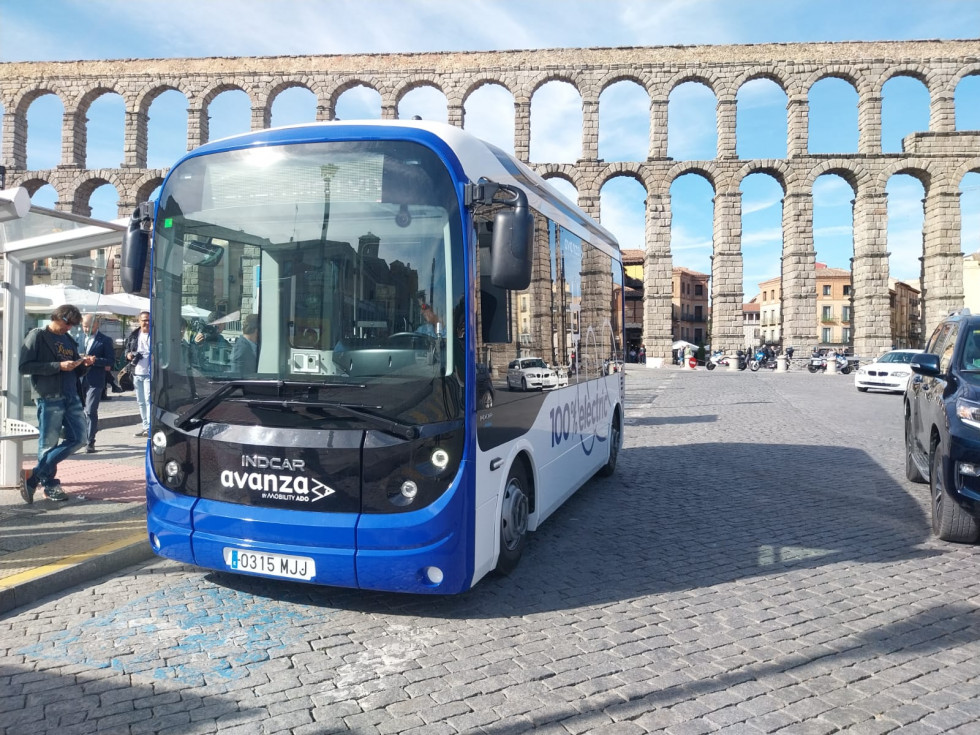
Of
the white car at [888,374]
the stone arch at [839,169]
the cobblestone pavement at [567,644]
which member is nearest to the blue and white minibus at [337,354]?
the cobblestone pavement at [567,644]

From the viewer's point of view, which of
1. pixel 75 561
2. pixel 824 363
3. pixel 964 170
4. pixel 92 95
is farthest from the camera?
pixel 92 95

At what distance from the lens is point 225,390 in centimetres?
376

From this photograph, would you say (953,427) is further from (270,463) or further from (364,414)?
(270,463)

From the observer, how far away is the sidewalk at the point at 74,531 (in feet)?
13.6

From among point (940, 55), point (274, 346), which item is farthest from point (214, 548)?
point (940, 55)

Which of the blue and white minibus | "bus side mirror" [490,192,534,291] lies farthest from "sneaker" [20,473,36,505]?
"bus side mirror" [490,192,534,291]

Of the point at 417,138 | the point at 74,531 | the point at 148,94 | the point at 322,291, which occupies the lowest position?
the point at 74,531

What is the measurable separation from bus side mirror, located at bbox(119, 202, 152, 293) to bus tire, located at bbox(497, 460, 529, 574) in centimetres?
256

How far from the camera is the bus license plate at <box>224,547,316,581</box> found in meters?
3.61

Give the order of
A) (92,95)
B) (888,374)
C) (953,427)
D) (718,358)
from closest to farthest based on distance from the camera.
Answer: (953,427) → (888,374) → (718,358) → (92,95)

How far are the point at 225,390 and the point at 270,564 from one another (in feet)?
3.06

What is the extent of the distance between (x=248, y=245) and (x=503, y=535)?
86.6 inches

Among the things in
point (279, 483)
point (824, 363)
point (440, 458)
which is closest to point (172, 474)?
point (279, 483)

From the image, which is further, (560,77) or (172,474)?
(560,77)
